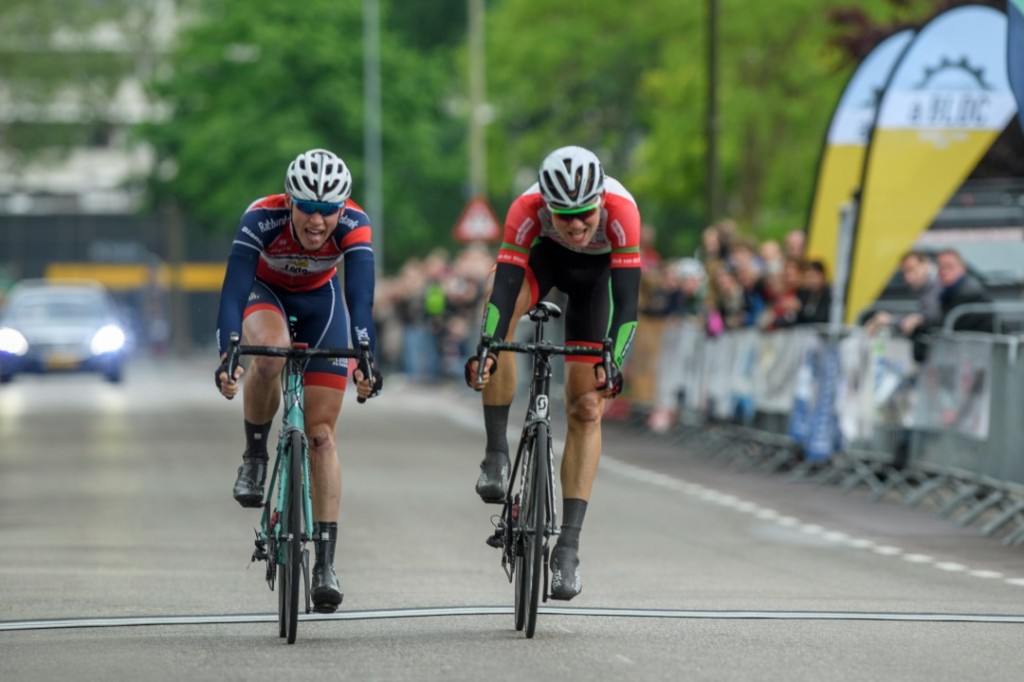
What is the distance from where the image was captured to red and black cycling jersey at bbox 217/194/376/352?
9.73 metres

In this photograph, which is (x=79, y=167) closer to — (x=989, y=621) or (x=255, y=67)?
(x=255, y=67)

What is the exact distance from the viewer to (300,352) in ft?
32.1

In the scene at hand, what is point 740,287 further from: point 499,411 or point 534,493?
point 534,493

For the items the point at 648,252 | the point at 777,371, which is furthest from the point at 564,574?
the point at 648,252

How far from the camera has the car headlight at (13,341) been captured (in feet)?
127

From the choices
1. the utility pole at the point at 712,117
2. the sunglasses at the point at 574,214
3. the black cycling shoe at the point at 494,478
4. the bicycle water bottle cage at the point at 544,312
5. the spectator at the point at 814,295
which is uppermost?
the utility pole at the point at 712,117

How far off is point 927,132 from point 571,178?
40.9 ft

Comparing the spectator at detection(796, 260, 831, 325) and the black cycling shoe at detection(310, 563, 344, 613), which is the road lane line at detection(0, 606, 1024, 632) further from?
the spectator at detection(796, 260, 831, 325)

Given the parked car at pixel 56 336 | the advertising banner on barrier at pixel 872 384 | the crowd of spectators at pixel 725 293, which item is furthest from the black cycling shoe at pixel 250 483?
the parked car at pixel 56 336

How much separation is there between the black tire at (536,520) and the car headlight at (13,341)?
2977 centimetres

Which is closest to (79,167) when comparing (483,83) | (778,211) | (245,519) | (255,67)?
(255,67)

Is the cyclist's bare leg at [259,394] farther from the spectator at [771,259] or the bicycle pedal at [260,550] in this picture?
the spectator at [771,259]

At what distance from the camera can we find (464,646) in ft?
30.5

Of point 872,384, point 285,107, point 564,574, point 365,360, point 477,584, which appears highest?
point 285,107
